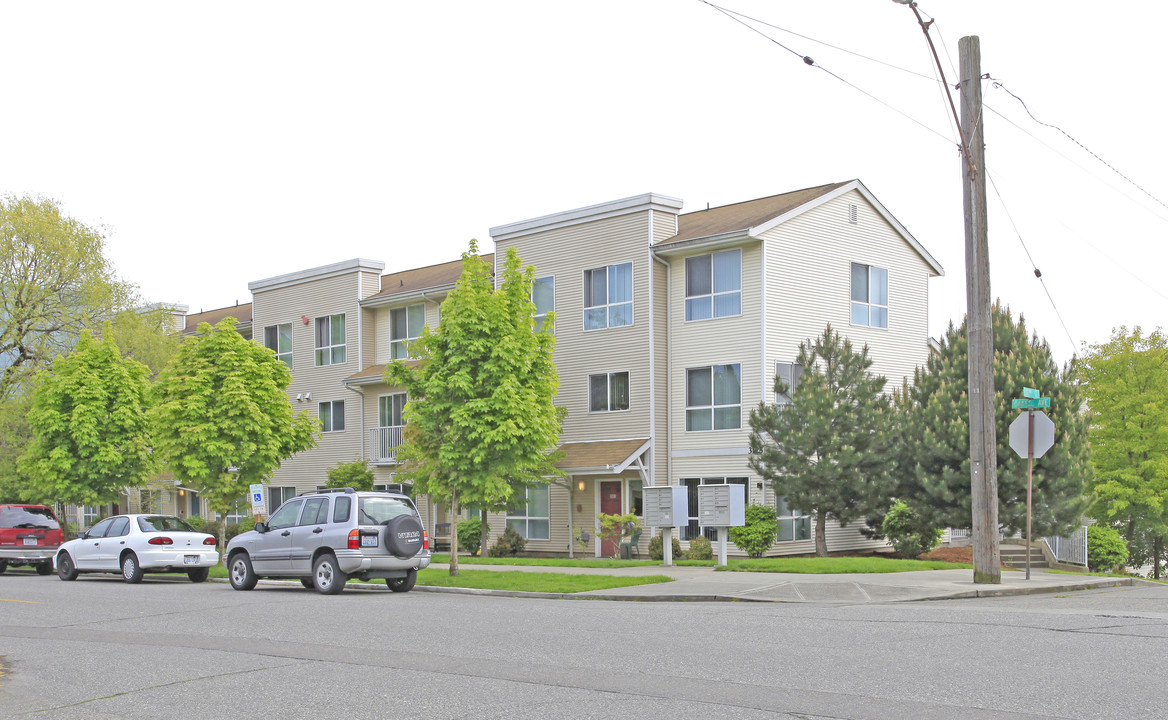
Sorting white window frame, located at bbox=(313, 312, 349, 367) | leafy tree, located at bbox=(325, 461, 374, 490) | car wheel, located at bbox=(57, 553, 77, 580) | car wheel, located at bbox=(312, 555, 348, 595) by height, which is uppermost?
white window frame, located at bbox=(313, 312, 349, 367)

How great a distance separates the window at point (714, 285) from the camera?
30531 mm

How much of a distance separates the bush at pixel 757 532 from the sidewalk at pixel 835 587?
5707 millimetres

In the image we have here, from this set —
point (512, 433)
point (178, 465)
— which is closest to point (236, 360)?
point (178, 465)

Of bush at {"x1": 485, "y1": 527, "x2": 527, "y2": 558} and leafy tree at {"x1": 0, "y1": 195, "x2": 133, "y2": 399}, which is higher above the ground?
leafy tree at {"x1": 0, "y1": 195, "x2": 133, "y2": 399}

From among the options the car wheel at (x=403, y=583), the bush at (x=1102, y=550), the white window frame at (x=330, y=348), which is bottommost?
the bush at (x=1102, y=550)

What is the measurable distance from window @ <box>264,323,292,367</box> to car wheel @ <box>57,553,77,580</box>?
17.8 metres

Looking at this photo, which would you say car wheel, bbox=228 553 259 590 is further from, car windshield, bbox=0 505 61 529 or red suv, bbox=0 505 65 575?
car windshield, bbox=0 505 61 529

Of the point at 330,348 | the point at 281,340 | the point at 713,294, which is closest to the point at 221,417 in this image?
the point at 330,348

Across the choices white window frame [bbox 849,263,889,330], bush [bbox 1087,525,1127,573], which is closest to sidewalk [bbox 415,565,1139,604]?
bush [bbox 1087,525,1127,573]

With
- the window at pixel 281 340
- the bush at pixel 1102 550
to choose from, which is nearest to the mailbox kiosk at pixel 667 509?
the bush at pixel 1102 550

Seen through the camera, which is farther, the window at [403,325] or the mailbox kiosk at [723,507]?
the window at [403,325]

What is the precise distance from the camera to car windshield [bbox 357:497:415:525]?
20219 millimetres

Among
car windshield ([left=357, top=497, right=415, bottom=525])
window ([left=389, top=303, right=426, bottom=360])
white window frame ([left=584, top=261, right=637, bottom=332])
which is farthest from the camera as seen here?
window ([left=389, top=303, right=426, bottom=360])

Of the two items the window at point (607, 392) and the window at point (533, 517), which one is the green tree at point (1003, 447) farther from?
the window at point (533, 517)
